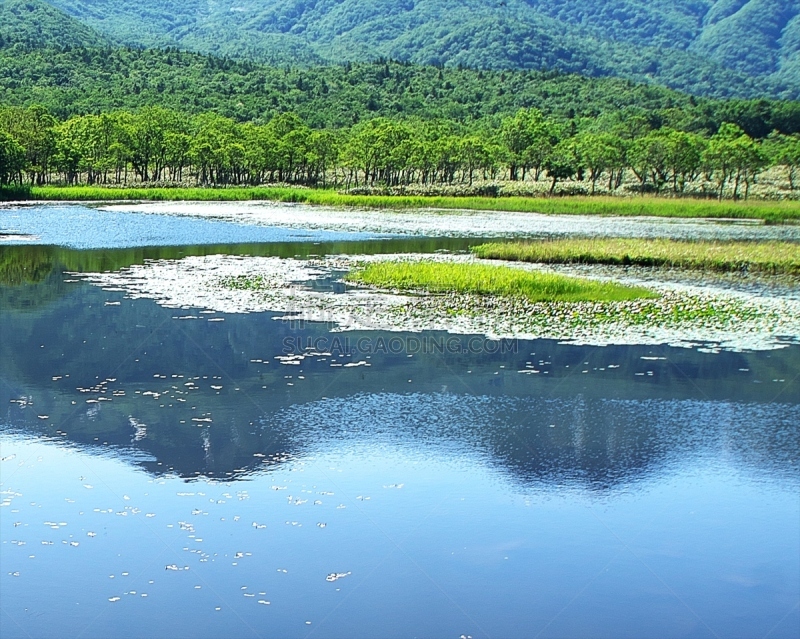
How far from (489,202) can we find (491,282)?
55.5 meters

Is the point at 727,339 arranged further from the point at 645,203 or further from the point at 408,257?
the point at 645,203

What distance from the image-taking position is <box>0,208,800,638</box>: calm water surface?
464 inches

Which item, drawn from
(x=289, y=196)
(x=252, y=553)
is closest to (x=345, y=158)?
(x=289, y=196)

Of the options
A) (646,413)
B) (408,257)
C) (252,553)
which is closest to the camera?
(252,553)

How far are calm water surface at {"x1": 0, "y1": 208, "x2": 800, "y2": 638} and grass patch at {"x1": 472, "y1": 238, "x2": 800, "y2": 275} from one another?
56.6ft

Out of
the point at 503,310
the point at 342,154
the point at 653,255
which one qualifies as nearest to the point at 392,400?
the point at 503,310

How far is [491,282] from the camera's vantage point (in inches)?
1346

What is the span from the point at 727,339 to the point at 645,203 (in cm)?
5648

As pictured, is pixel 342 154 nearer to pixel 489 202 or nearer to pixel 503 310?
pixel 489 202

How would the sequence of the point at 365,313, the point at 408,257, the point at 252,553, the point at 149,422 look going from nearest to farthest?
1. the point at 252,553
2. the point at 149,422
3. the point at 365,313
4. the point at 408,257

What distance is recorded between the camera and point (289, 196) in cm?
10062

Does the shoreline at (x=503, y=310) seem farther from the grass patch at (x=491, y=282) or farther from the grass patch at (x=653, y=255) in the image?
the grass patch at (x=653, y=255)

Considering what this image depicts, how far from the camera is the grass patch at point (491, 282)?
107 feet

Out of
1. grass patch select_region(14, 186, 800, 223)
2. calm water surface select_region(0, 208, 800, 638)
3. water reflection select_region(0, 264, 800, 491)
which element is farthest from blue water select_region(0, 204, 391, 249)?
calm water surface select_region(0, 208, 800, 638)
